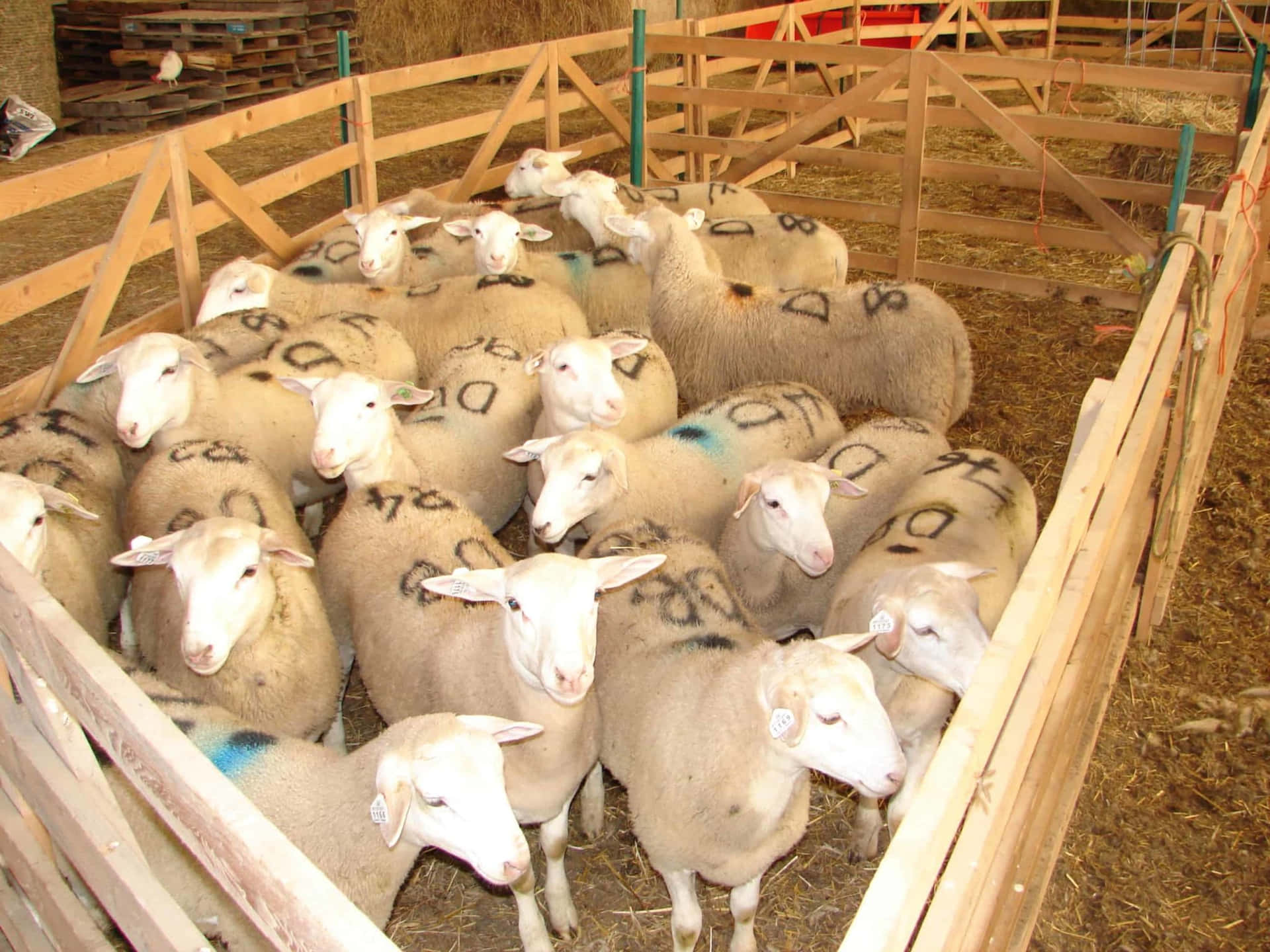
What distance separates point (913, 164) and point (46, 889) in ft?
20.0

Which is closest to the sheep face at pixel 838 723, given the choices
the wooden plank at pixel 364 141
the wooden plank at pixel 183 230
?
the wooden plank at pixel 183 230

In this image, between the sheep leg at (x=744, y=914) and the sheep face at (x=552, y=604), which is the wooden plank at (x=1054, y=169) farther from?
the sheep leg at (x=744, y=914)

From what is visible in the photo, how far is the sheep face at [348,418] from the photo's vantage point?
3.86m

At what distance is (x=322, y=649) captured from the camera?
3469mm

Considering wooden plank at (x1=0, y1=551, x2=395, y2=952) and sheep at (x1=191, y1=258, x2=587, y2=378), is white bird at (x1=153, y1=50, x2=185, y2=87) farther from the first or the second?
wooden plank at (x1=0, y1=551, x2=395, y2=952)

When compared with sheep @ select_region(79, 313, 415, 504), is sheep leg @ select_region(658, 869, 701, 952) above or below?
below

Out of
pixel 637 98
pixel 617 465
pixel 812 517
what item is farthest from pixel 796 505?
pixel 637 98

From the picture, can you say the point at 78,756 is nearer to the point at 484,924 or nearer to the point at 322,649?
the point at 322,649

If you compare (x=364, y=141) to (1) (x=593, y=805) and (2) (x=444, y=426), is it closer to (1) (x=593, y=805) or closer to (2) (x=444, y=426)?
(2) (x=444, y=426)

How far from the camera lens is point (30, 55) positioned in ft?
34.1

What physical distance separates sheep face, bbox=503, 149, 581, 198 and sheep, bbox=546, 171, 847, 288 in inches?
20.0

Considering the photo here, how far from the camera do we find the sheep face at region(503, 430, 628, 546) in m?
3.75

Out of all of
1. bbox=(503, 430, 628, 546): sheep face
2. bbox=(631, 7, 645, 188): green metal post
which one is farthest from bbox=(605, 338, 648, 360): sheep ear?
bbox=(631, 7, 645, 188): green metal post

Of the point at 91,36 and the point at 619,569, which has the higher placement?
the point at 91,36
